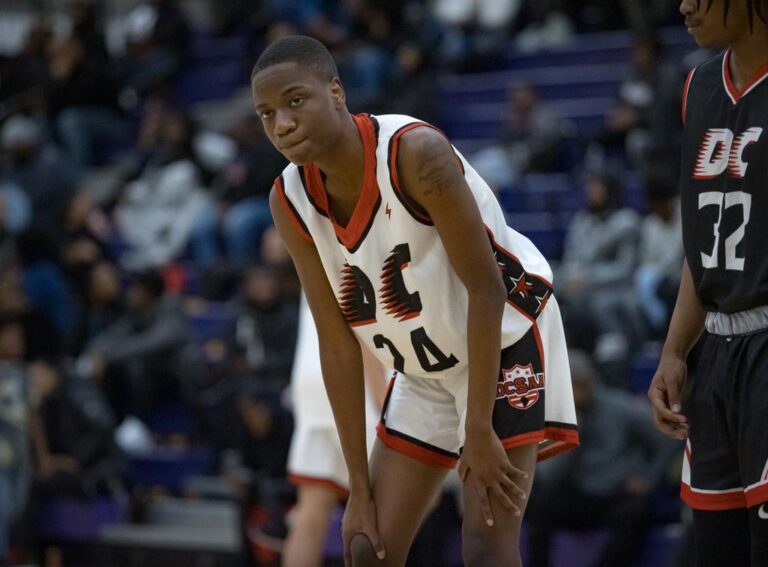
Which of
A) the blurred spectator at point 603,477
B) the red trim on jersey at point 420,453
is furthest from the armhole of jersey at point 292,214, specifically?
the blurred spectator at point 603,477

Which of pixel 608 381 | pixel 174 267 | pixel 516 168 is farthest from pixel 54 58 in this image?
pixel 608 381

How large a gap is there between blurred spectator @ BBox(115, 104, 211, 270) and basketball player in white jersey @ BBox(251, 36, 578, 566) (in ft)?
27.4

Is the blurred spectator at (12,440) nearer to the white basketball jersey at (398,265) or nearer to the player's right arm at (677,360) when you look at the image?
the white basketball jersey at (398,265)

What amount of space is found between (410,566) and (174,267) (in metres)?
4.95

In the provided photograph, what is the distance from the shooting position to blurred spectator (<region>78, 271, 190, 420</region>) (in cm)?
989

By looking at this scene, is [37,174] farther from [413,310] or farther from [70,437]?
[413,310]

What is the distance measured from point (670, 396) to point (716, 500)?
1.05 feet

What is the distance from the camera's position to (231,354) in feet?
30.6

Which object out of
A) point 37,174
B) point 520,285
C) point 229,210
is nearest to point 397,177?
point 520,285

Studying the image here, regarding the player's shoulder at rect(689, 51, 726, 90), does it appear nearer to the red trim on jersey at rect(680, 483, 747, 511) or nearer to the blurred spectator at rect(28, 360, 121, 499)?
the red trim on jersey at rect(680, 483, 747, 511)

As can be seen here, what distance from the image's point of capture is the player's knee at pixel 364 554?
11.9ft

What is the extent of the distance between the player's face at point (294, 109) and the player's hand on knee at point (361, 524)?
97 cm

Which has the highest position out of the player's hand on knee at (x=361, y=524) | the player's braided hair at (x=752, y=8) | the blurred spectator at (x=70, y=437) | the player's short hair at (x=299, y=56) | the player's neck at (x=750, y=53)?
the player's braided hair at (x=752, y=8)

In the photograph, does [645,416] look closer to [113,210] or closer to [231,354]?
[231,354]
